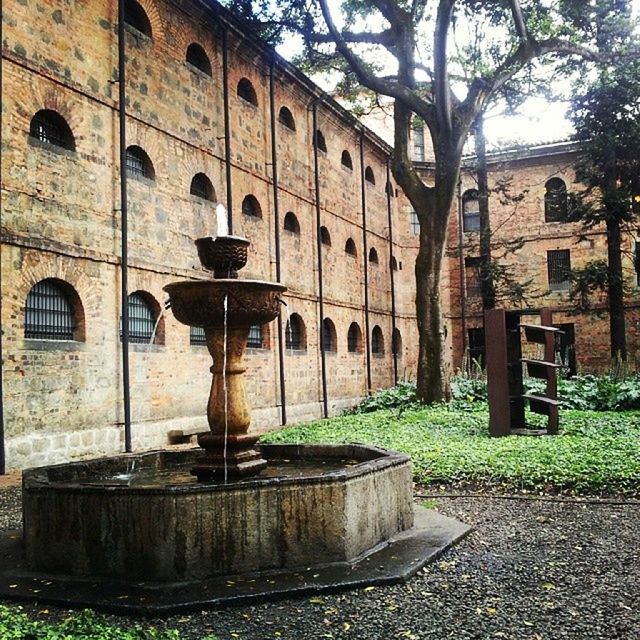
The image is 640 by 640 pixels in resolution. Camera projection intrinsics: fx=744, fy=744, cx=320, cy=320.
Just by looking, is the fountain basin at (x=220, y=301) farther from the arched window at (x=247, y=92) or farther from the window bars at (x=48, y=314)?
the arched window at (x=247, y=92)

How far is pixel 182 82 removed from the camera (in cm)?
1579

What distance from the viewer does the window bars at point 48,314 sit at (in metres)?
11.7

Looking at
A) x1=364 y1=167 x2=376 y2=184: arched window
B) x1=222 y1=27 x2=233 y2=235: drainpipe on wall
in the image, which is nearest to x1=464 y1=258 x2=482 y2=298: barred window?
x1=364 y1=167 x2=376 y2=184: arched window

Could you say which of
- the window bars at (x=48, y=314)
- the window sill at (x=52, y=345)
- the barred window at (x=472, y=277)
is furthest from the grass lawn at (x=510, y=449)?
the barred window at (x=472, y=277)

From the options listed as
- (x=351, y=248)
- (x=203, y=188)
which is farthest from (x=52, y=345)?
(x=351, y=248)

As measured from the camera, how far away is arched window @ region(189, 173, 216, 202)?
16.4 metres

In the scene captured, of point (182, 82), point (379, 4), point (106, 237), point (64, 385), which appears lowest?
point (64, 385)

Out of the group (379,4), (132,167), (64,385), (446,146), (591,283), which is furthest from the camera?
(591,283)

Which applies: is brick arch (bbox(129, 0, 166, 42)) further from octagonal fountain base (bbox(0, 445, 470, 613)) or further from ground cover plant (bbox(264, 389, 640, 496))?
octagonal fountain base (bbox(0, 445, 470, 613))

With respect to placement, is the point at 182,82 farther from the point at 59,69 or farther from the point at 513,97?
the point at 513,97

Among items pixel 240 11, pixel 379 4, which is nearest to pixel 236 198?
pixel 240 11

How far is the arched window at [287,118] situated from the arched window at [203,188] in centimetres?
473

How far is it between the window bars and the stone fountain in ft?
21.4

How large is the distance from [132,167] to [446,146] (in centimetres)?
693
